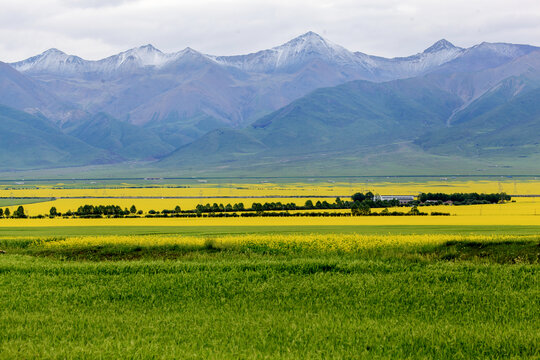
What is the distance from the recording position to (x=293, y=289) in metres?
20.0

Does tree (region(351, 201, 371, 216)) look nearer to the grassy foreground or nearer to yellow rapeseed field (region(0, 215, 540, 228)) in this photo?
yellow rapeseed field (region(0, 215, 540, 228))

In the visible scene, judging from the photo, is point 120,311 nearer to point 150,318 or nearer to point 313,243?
point 150,318

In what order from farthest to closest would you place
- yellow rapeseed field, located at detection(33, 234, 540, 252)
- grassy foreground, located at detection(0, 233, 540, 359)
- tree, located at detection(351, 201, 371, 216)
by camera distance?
1. tree, located at detection(351, 201, 371, 216)
2. yellow rapeseed field, located at detection(33, 234, 540, 252)
3. grassy foreground, located at detection(0, 233, 540, 359)

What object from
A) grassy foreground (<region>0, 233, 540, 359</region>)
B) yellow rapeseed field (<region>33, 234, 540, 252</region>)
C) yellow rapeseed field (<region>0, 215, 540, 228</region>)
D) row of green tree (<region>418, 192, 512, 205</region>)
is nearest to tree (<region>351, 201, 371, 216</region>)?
yellow rapeseed field (<region>0, 215, 540, 228</region>)

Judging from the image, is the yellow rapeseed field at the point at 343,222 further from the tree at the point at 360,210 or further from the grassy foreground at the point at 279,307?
the grassy foreground at the point at 279,307

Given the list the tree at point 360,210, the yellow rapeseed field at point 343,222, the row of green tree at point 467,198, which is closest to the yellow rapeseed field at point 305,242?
the yellow rapeseed field at point 343,222

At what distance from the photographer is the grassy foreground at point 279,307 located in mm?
14531

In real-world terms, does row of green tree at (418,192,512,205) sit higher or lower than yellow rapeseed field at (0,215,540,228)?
higher

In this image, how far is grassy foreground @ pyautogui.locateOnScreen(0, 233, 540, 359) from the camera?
47.7 feet

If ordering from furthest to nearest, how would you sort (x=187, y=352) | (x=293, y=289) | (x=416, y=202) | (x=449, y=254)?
1. (x=416, y=202)
2. (x=449, y=254)
3. (x=293, y=289)
4. (x=187, y=352)

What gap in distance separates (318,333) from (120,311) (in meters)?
6.24

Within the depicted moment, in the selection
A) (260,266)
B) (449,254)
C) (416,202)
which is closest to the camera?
(260,266)

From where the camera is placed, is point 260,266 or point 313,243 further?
point 313,243

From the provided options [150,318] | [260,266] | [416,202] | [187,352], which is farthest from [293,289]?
[416,202]
